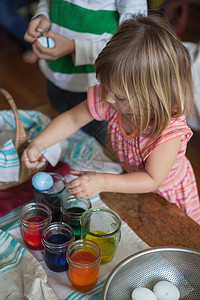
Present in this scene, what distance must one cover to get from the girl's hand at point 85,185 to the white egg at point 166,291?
0.20 meters

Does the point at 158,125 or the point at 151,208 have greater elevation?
the point at 158,125

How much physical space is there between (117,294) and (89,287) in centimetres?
8

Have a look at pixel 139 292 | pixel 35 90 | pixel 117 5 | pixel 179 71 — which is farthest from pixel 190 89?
pixel 35 90

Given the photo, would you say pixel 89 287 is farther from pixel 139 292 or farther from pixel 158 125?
pixel 158 125

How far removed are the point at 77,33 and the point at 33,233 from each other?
0.52m

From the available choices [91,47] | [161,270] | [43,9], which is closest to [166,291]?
[161,270]

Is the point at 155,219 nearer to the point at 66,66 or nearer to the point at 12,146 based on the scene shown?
the point at 12,146

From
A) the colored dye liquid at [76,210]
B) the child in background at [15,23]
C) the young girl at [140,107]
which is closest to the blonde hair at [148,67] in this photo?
the young girl at [140,107]

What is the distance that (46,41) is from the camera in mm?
856

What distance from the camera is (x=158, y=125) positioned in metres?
0.67

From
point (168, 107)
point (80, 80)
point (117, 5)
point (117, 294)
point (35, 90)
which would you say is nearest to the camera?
point (117, 294)

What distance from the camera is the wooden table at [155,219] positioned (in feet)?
2.28

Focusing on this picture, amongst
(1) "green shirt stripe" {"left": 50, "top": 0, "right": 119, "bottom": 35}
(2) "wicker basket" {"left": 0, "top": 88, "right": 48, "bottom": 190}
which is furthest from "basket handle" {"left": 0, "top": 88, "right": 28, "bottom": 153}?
(1) "green shirt stripe" {"left": 50, "top": 0, "right": 119, "bottom": 35}

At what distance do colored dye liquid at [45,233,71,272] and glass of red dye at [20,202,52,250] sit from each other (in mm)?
33
